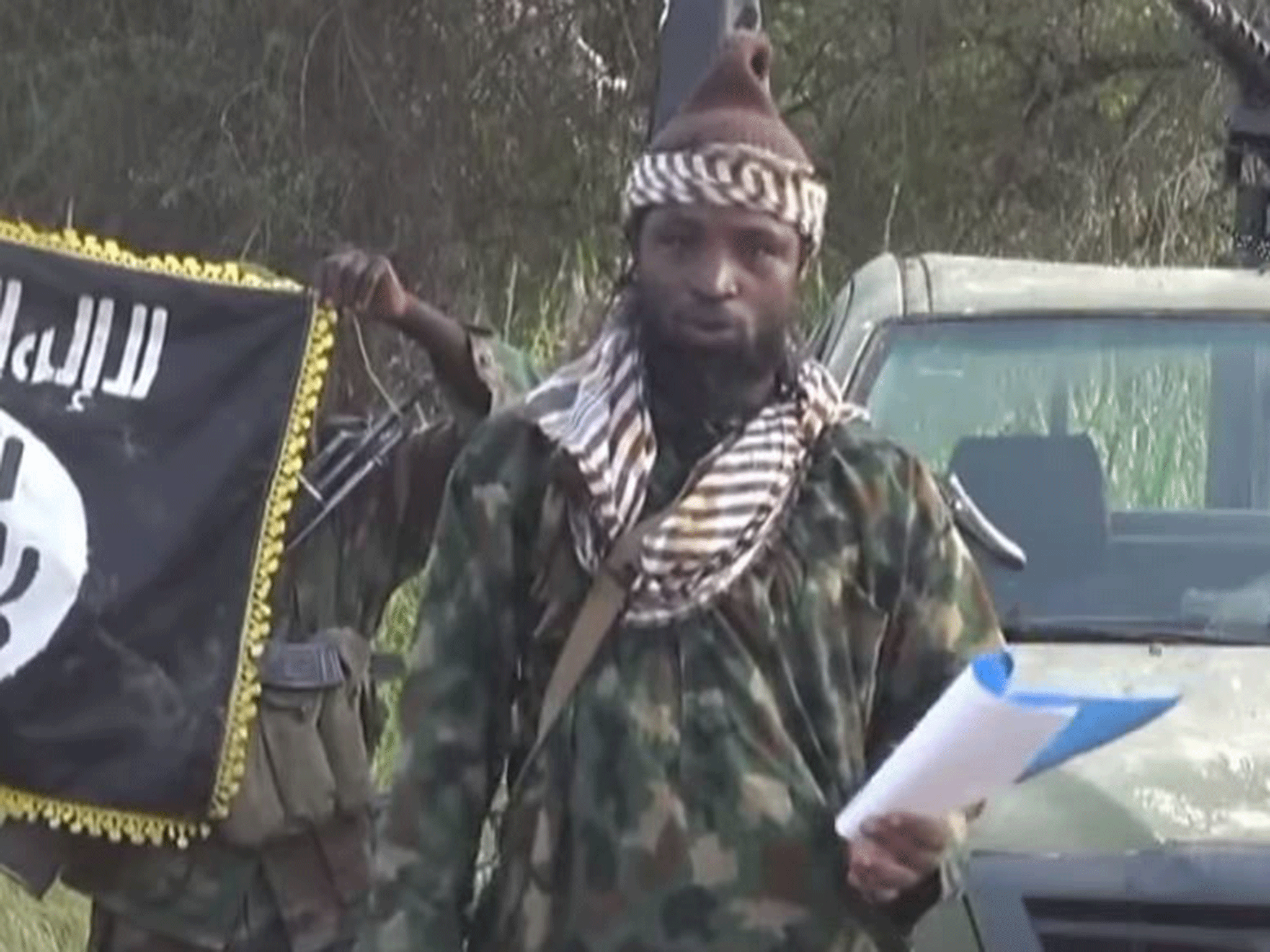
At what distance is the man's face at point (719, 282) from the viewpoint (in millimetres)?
3320

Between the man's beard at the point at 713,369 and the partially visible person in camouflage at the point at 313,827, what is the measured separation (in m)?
1.51

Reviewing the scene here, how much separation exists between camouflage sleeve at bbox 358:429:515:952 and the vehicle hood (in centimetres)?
62

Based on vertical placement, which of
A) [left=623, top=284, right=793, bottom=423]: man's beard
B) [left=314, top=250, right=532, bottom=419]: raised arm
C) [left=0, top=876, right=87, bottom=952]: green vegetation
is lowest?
[left=0, top=876, right=87, bottom=952]: green vegetation

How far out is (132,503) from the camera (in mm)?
5520

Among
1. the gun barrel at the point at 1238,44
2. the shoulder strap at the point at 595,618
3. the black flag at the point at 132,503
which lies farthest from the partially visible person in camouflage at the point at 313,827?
the gun barrel at the point at 1238,44

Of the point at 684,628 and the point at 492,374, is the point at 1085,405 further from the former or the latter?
the point at 684,628

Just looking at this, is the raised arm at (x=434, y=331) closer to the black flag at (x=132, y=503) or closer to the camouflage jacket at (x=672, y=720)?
the black flag at (x=132, y=503)

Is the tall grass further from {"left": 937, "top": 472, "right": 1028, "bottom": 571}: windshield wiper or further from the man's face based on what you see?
the man's face

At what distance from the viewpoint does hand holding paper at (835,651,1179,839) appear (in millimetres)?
2973

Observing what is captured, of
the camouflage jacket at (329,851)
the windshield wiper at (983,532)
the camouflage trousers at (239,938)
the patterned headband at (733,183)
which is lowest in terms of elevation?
the camouflage trousers at (239,938)

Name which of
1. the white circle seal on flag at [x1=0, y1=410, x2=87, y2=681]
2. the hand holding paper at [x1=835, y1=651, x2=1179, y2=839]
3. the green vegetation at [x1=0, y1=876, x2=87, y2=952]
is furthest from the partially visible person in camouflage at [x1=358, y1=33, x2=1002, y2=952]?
the green vegetation at [x1=0, y1=876, x2=87, y2=952]

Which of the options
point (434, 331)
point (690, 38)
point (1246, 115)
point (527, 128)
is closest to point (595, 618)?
point (434, 331)

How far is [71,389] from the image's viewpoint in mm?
5496

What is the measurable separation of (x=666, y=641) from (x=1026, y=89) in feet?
30.0
